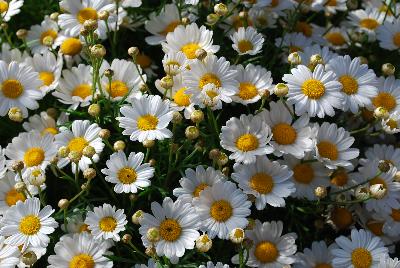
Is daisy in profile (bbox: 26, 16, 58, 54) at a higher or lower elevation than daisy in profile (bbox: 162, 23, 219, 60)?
lower

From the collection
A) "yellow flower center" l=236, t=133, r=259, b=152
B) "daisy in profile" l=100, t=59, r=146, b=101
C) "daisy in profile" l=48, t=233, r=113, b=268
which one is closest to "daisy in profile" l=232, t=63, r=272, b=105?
"yellow flower center" l=236, t=133, r=259, b=152

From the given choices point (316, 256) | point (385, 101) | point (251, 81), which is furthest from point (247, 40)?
point (316, 256)

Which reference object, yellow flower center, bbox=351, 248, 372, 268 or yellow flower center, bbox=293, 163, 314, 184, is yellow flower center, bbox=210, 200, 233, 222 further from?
yellow flower center, bbox=351, 248, 372, 268

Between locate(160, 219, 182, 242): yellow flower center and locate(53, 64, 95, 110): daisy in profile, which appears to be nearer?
locate(160, 219, 182, 242): yellow flower center

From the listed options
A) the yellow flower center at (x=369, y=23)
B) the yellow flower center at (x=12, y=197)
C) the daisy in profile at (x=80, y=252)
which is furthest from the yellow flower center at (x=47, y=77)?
the yellow flower center at (x=369, y=23)

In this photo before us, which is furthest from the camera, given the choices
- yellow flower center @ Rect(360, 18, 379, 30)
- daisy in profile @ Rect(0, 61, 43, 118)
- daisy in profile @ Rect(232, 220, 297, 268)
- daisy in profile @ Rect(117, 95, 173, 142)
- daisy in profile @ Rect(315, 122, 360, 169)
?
yellow flower center @ Rect(360, 18, 379, 30)

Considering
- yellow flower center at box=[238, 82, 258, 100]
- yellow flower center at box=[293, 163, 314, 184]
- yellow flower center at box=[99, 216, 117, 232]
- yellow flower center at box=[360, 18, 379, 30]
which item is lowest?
yellow flower center at box=[293, 163, 314, 184]
